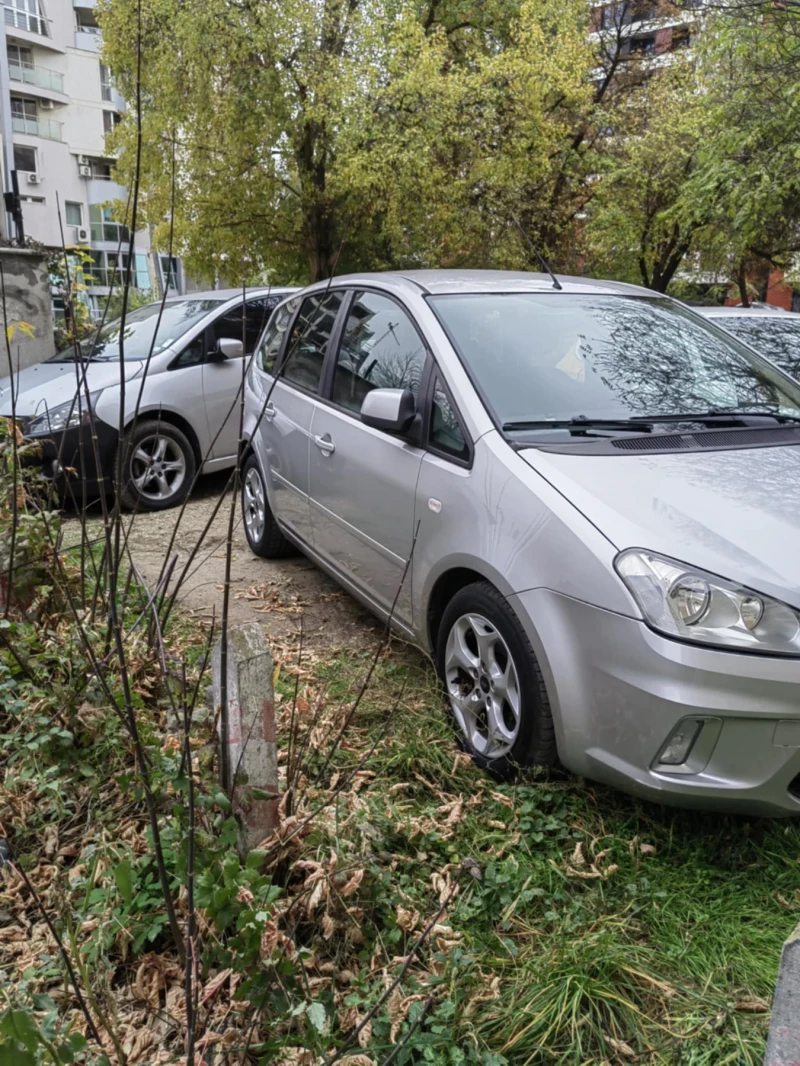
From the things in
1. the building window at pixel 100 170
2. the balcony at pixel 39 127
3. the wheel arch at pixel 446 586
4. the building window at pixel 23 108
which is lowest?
the wheel arch at pixel 446 586

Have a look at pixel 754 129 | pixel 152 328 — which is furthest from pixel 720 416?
pixel 754 129

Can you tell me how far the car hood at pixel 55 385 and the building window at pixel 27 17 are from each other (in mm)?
41064

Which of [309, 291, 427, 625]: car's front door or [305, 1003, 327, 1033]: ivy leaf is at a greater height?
[309, 291, 427, 625]: car's front door

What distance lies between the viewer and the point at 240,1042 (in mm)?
1819

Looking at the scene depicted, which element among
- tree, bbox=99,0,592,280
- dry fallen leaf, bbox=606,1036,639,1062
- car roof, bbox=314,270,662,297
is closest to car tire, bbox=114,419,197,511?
car roof, bbox=314,270,662,297

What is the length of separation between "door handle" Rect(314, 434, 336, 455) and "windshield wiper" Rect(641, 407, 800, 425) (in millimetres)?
1469

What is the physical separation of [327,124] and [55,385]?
767cm

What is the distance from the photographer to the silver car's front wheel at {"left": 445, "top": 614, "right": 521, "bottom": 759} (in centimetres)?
291

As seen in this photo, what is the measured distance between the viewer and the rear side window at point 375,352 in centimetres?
365

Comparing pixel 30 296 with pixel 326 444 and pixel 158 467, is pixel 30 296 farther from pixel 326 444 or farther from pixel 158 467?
pixel 326 444

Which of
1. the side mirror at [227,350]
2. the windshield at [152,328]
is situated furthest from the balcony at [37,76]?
the side mirror at [227,350]

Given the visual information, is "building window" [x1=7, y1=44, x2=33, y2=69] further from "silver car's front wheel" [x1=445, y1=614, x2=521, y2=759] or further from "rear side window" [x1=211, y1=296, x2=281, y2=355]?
"silver car's front wheel" [x1=445, y1=614, x2=521, y2=759]

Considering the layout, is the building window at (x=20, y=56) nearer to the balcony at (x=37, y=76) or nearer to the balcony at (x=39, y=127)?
the balcony at (x=37, y=76)

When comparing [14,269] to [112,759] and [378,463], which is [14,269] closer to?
[378,463]
